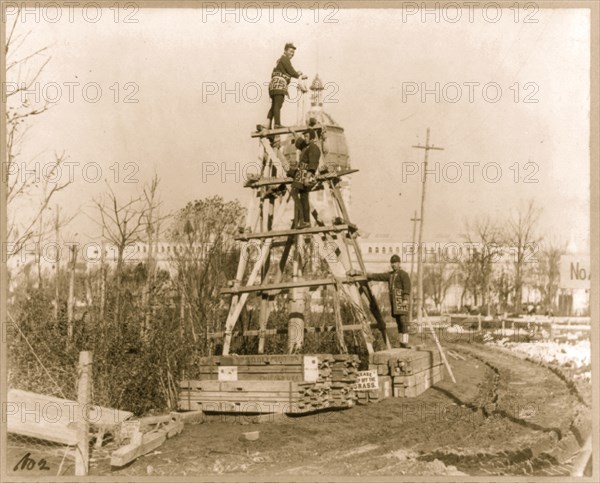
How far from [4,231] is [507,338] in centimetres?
2114

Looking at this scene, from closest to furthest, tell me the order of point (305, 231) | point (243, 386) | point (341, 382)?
point (243, 386) < point (341, 382) < point (305, 231)

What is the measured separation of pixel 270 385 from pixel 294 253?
331 centimetres

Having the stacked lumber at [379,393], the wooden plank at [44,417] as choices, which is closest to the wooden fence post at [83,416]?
the wooden plank at [44,417]

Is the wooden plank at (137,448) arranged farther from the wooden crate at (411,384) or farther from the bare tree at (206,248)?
A: the bare tree at (206,248)

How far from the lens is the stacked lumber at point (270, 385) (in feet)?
33.5

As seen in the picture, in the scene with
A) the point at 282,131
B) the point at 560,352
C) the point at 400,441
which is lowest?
the point at 560,352

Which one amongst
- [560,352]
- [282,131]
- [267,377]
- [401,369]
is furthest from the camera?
[560,352]

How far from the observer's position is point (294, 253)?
1302cm

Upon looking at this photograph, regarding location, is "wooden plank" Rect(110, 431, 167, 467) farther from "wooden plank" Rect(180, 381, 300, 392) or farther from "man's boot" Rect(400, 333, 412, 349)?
"man's boot" Rect(400, 333, 412, 349)

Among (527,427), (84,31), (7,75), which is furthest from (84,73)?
(527,427)

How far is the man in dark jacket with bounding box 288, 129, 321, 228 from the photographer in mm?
12258

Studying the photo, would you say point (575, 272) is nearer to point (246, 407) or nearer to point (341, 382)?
point (341, 382)

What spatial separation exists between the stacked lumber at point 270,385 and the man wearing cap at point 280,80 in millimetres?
4194

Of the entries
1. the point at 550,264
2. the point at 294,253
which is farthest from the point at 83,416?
the point at 550,264
